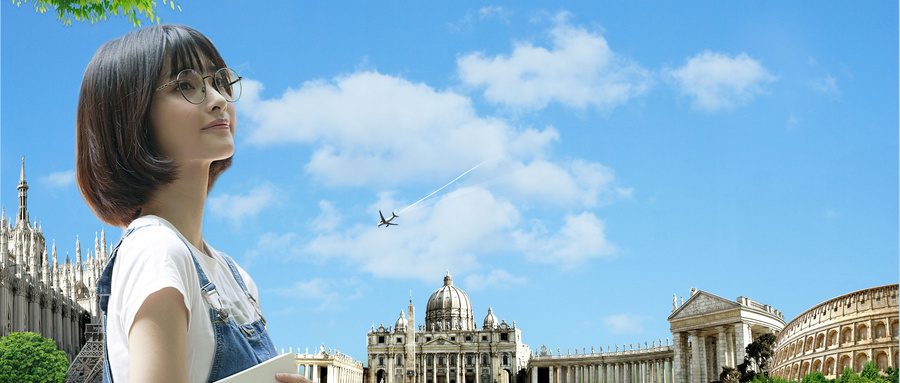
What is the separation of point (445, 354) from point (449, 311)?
8.12 metres

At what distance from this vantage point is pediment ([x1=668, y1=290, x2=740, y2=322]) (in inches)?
2606

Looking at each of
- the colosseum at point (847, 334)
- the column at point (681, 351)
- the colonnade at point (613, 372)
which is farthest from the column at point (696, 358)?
the colosseum at point (847, 334)

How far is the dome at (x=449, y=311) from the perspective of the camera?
120500 mm

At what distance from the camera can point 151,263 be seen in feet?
8.14

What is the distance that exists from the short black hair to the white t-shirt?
30 cm

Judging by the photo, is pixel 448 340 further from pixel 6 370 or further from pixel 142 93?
pixel 142 93

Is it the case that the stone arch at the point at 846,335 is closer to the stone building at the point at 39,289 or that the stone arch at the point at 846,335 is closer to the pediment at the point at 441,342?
the stone building at the point at 39,289

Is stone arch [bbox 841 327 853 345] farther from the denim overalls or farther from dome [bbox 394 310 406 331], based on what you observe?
dome [bbox 394 310 406 331]

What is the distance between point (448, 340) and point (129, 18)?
10978 cm

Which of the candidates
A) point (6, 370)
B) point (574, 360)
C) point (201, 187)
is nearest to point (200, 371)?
point (201, 187)

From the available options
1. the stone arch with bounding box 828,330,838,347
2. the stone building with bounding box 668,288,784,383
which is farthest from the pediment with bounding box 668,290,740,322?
the stone arch with bounding box 828,330,838,347

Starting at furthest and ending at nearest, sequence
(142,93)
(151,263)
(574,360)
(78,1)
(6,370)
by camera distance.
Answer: (574,360) → (6,370) → (78,1) → (142,93) → (151,263)

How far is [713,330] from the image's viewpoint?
228 feet

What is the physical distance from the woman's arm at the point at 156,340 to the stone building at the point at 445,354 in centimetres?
11279
